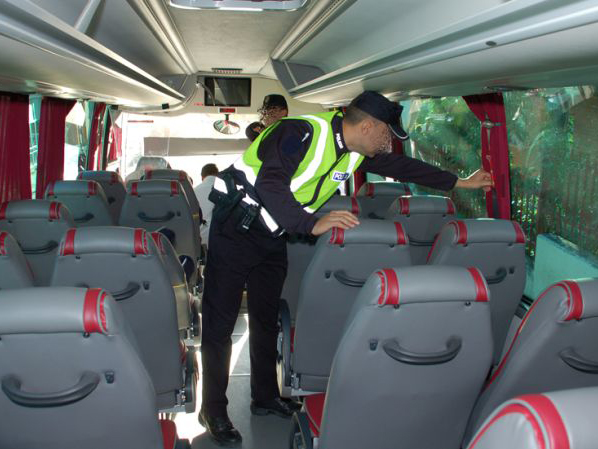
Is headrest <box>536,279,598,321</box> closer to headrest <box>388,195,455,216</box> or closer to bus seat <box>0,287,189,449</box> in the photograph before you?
bus seat <box>0,287,189,449</box>

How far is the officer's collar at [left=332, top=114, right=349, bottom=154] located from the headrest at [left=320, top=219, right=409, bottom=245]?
47 centimetres

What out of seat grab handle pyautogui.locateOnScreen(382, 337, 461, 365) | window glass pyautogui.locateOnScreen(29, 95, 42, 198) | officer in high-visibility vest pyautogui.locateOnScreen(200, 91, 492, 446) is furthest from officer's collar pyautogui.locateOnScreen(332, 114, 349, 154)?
window glass pyautogui.locateOnScreen(29, 95, 42, 198)

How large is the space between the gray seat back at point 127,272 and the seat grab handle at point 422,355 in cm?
128

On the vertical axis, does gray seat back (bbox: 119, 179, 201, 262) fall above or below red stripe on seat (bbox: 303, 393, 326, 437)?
above

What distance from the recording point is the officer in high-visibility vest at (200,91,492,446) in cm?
292

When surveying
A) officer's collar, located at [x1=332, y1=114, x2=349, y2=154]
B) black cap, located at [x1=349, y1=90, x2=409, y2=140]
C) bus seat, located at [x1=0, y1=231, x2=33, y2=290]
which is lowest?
bus seat, located at [x1=0, y1=231, x2=33, y2=290]

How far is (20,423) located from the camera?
5.66ft

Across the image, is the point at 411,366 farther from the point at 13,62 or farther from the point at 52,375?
the point at 13,62

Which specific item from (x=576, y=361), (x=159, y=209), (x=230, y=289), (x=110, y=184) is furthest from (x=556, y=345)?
(x=110, y=184)

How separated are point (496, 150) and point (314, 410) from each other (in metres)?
2.85

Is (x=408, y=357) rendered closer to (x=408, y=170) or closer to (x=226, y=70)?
(x=408, y=170)

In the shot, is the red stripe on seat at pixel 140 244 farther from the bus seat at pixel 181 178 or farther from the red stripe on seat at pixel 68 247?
the bus seat at pixel 181 178

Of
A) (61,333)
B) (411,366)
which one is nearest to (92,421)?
(61,333)

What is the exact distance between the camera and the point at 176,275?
360cm
